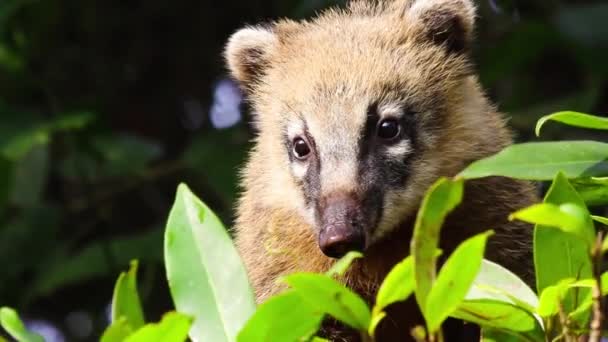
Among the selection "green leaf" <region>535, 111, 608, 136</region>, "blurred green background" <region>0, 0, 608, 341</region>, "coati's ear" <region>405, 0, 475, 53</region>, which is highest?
"coati's ear" <region>405, 0, 475, 53</region>

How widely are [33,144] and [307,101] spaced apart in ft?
6.74

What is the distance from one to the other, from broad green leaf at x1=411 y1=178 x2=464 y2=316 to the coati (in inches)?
38.6

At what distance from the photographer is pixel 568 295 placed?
2189 millimetres

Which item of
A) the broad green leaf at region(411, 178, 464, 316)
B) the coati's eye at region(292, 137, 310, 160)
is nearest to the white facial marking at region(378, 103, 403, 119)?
the coati's eye at region(292, 137, 310, 160)

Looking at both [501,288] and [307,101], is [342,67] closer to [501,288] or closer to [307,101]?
[307,101]

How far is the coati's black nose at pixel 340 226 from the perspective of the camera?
2980mm

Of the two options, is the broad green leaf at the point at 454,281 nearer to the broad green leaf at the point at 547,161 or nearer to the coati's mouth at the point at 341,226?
the broad green leaf at the point at 547,161

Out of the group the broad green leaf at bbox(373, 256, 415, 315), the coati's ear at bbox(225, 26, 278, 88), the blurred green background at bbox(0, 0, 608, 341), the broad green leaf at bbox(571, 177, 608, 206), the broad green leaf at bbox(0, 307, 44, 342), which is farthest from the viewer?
the blurred green background at bbox(0, 0, 608, 341)

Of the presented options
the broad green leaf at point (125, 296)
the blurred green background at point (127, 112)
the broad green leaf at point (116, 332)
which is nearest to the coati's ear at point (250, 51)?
the blurred green background at point (127, 112)

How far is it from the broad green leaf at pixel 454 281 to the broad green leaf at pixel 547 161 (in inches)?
10.8

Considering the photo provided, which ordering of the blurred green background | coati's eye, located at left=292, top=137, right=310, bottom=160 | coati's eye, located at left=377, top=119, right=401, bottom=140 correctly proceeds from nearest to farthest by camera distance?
1. coati's eye, located at left=377, top=119, right=401, bottom=140
2. coati's eye, located at left=292, top=137, right=310, bottom=160
3. the blurred green background

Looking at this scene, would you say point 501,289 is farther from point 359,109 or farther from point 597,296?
point 359,109

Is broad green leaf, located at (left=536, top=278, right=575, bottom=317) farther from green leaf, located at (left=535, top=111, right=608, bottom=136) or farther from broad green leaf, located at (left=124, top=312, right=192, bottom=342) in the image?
broad green leaf, located at (left=124, top=312, right=192, bottom=342)

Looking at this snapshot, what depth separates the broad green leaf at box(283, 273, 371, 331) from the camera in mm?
1988
